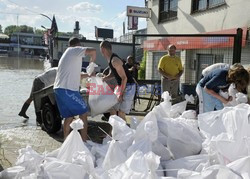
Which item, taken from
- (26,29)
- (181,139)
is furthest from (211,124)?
(26,29)

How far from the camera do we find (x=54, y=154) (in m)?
3.41

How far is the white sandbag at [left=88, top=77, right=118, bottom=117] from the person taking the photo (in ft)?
16.2

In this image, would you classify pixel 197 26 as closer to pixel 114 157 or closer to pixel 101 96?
pixel 101 96

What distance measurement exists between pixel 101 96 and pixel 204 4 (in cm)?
746

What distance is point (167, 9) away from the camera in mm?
14344

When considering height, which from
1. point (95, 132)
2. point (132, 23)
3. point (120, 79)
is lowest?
point (95, 132)

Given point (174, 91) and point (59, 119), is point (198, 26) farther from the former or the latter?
point (59, 119)

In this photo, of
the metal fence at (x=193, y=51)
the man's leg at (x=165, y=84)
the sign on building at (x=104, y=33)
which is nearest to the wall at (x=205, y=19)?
the metal fence at (x=193, y=51)

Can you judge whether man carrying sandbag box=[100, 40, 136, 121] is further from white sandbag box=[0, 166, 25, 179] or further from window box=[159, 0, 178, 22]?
window box=[159, 0, 178, 22]

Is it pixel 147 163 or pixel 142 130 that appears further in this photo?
pixel 142 130

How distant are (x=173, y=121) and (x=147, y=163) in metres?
1.07

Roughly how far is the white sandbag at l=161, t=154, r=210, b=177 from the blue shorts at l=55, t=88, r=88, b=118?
187 centimetres

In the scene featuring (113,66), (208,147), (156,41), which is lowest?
(208,147)

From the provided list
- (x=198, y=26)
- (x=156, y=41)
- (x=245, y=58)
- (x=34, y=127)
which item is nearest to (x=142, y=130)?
(x=34, y=127)
